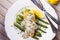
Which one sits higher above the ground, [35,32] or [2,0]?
[2,0]

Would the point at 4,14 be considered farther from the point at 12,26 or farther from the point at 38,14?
the point at 38,14

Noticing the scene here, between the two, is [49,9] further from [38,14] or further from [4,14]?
[4,14]

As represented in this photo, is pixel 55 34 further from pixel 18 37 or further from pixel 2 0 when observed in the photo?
pixel 2 0

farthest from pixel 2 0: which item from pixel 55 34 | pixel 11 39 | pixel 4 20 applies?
pixel 55 34

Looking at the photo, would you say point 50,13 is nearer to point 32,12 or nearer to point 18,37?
point 32,12

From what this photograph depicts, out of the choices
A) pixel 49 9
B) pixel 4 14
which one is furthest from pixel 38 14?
pixel 4 14

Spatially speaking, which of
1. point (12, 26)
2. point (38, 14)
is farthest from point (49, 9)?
point (12, 26)

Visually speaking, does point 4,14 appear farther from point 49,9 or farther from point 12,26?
point 49,9

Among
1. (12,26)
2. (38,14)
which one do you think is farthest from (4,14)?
(38,14)

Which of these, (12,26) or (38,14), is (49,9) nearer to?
(38,14)

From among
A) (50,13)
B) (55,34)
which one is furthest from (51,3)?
(55,34)
